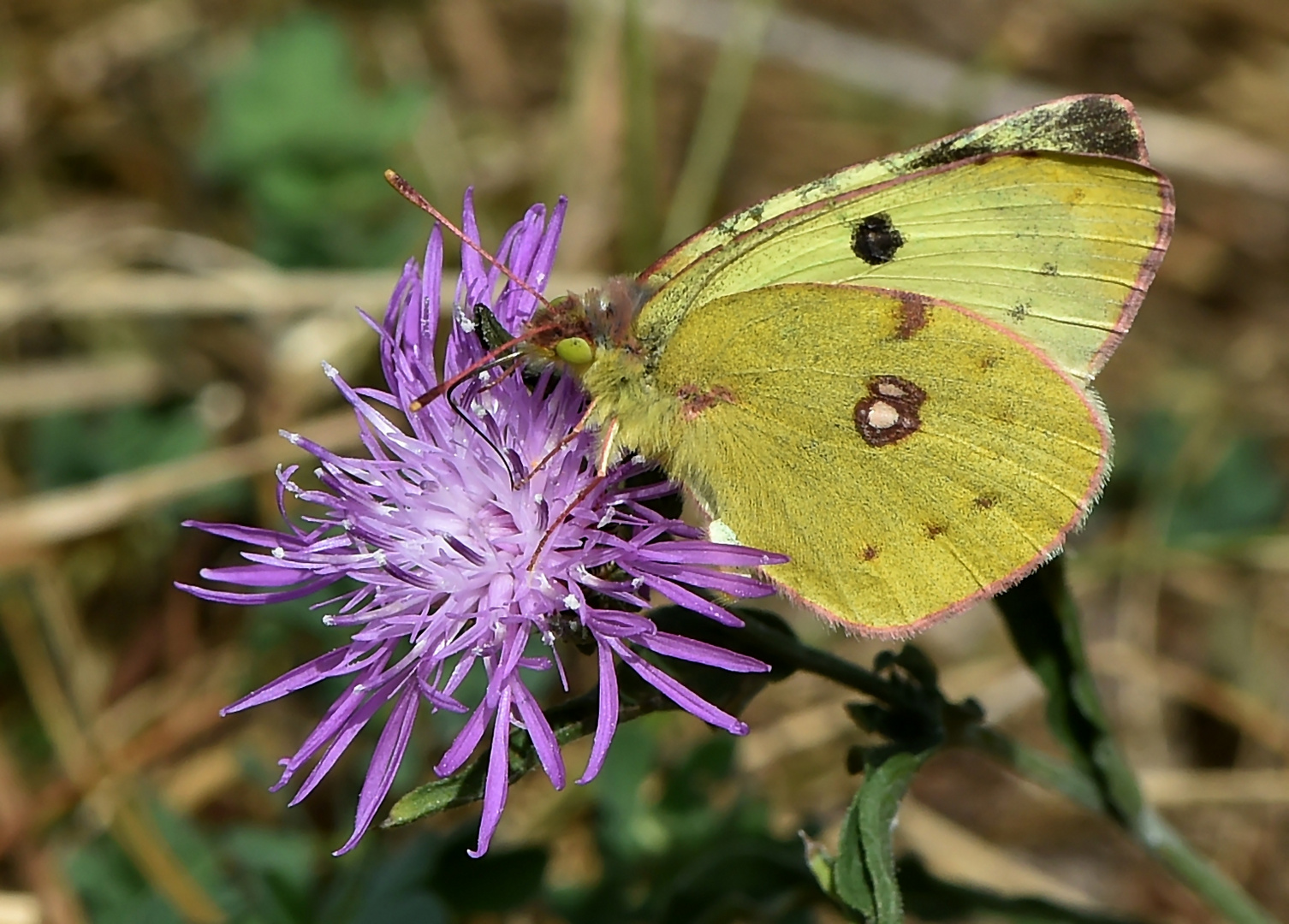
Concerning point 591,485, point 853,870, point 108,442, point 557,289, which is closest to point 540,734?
point 591,485

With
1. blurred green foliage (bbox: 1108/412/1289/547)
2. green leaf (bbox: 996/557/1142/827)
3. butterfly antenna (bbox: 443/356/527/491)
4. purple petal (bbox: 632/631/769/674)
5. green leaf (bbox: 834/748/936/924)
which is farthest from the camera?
blurred green foliage (bbox: 1108/412/1289/547)

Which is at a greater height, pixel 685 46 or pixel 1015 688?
pixel 685 46

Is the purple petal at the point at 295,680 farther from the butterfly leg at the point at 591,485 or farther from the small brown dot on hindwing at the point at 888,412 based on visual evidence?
the small brown dot on hindwing at the point at 888,412

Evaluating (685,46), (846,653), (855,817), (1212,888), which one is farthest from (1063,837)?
(685,46)

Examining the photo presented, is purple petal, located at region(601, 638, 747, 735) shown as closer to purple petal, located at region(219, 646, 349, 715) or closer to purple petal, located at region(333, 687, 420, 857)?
purple petal, located at region(333, 687, 420, 857)

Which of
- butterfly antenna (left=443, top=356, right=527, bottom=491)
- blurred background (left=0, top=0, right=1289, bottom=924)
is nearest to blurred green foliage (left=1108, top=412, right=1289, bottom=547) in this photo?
blurred background (left=0, top=0, right=1289, bottom=924)

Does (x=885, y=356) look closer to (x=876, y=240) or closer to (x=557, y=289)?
(x=876, y=240)

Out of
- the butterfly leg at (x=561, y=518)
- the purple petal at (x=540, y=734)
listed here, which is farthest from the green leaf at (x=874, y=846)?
the butterfly leg at (x=561, y=518)

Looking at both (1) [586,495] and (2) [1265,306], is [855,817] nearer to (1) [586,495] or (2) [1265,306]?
(1) [586,495]
